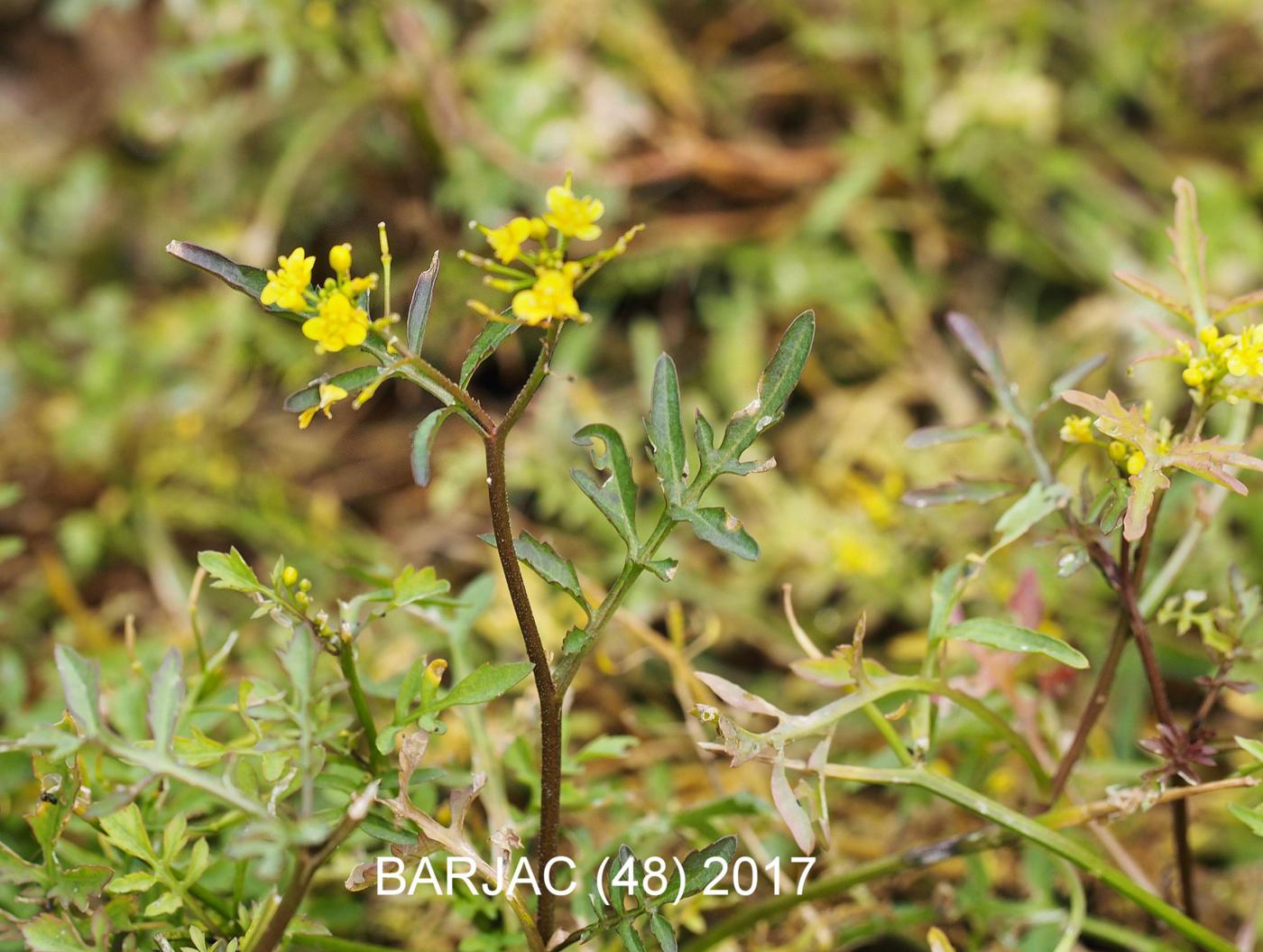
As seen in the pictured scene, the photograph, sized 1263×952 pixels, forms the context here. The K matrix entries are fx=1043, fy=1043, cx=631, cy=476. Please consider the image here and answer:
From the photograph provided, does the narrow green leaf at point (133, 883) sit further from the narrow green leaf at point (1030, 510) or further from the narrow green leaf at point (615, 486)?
the narrow green leaf at point (1030, 510)

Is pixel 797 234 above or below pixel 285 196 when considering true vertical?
below

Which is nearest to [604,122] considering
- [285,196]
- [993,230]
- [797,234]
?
[797,234]

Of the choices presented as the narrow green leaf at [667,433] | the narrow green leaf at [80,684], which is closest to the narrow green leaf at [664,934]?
the narrow green leaf at [667,433]

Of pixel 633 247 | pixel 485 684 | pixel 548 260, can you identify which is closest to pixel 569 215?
pixel 548 260

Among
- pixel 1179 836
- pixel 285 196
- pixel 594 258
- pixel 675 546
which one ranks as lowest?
pixel 675 546

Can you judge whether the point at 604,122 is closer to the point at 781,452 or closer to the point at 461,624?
the point at 781,452

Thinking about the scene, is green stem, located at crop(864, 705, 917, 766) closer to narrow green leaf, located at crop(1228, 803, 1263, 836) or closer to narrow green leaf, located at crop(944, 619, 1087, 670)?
narrow green leaf, located at crop(944, 619, 1087, 670)
